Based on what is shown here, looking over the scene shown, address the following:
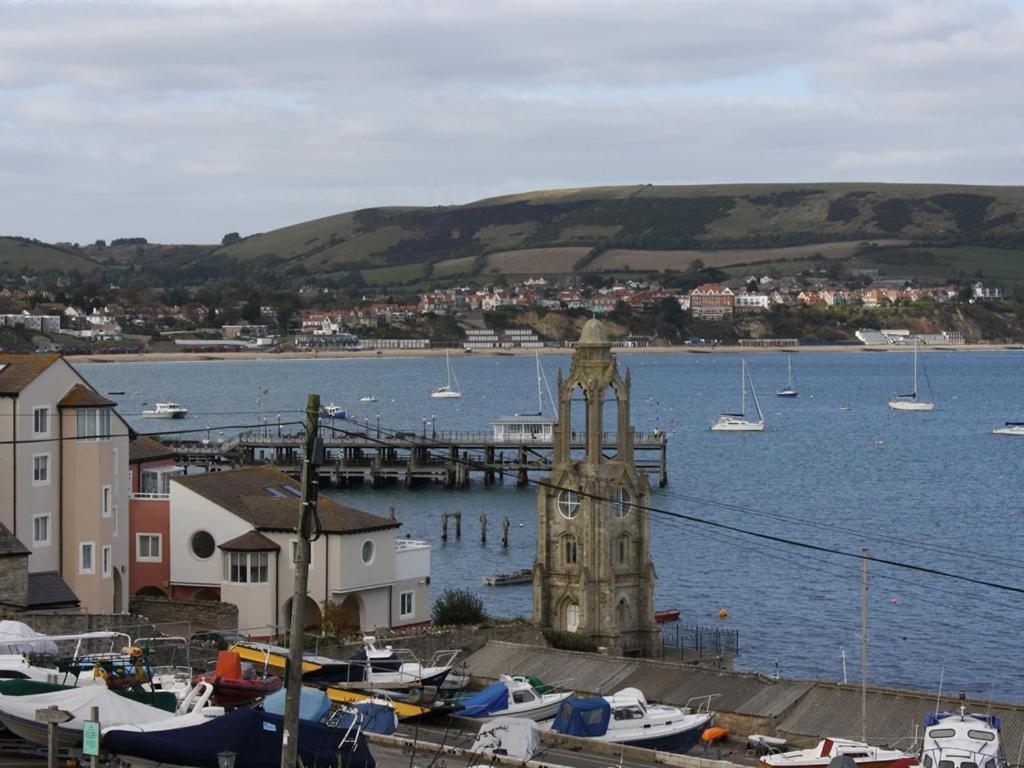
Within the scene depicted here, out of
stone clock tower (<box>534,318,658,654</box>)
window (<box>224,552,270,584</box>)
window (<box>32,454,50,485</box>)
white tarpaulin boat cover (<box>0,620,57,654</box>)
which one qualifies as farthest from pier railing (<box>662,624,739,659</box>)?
white tarpaulin boat cover (<box>0,620,57,654</box>)

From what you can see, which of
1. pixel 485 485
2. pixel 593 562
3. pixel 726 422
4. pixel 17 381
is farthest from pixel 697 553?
pixel 726 422

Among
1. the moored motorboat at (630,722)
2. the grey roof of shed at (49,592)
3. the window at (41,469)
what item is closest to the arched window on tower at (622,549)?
the moored motorboat at (630,722)

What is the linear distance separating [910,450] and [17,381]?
118 m

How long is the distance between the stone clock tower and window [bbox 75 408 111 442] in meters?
9.60

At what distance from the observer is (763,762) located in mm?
27641

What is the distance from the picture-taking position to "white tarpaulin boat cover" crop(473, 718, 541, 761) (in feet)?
83.0

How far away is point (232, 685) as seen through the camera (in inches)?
1064

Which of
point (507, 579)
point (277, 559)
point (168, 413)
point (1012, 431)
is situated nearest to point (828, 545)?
point (507, 579)

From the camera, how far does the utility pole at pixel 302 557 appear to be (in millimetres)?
17469

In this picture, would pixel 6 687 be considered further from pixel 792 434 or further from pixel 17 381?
pixel 792 434

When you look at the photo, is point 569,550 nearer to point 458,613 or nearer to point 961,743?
point 458,613

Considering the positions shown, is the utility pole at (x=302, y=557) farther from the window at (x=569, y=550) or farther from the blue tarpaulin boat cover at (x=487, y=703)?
the window at (x=569, y=550)

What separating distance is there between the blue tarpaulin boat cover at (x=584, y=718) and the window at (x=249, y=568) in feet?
45.9

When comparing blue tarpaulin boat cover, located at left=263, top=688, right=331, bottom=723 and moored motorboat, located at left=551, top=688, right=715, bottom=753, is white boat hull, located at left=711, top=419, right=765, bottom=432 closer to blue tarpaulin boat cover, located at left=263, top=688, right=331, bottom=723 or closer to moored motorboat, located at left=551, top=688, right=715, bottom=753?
moored motorboat, located at left=551, top=688, right=715, bottom=753
